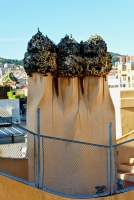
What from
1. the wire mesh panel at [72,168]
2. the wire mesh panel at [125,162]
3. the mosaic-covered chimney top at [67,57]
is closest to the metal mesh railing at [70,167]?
the wire mesh panel at [72,168]

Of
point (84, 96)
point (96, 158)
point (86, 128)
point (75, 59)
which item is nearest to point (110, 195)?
point (96, 158)

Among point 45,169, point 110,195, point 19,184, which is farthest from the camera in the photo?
point 45,169

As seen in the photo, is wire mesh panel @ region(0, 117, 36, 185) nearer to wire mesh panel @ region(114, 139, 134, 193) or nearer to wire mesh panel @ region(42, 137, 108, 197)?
wire mesh panel @ region(42, 137, 108, 197)

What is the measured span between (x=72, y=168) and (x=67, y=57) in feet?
8.72

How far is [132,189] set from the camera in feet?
26.3

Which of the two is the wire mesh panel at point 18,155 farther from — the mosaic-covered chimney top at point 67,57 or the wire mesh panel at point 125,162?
the wire mesh panel at point 125,162

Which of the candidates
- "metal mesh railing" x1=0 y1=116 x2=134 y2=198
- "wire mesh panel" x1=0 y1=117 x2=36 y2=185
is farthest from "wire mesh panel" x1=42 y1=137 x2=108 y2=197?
"wire mesh panel" x1=0 y1=117 x2=36 y2=185

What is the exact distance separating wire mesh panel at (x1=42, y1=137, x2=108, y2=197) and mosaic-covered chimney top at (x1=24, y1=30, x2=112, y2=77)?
1.67m

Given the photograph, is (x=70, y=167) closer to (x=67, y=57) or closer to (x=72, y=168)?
(x=72, y=168)

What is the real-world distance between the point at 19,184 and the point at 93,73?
11.5ft

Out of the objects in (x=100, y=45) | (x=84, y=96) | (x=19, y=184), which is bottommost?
(x=19, y=184)

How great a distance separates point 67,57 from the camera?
8.84m

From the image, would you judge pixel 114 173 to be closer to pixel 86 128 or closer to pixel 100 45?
pixel 86 128

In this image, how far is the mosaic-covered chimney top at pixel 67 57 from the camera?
8492 mm
